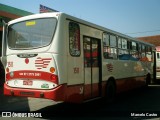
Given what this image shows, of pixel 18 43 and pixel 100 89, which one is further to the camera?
pixel 100 89

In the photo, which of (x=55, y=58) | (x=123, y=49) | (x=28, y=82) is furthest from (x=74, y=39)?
(x=123, y=49)

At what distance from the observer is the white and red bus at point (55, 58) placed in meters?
7.78

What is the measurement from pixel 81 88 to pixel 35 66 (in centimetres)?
166

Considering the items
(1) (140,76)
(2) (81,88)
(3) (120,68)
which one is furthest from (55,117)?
(1) (140,76)

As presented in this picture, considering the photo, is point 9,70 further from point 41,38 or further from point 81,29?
point 81,29

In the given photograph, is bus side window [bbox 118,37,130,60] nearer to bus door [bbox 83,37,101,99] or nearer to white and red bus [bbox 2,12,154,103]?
white and red bus [bbox 2,12,154,103]

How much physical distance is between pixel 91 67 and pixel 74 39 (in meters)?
1.54

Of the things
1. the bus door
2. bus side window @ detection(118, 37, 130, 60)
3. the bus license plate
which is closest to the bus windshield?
the bus license plate

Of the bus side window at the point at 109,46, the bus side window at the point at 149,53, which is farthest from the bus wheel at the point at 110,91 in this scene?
the bus side window at the point at 149,53

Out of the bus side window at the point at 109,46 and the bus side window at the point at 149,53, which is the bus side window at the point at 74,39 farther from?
the bus side window at the point at 149,53

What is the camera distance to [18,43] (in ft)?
28.8

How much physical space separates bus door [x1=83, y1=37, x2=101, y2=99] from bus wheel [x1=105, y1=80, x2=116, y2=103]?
0.79m

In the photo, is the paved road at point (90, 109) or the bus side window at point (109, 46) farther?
the bus side window at point (109, 46)

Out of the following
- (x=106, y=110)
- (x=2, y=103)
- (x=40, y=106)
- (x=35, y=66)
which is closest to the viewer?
(x=35, y=66)
